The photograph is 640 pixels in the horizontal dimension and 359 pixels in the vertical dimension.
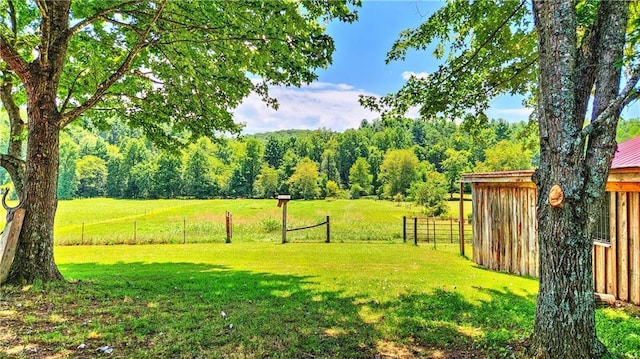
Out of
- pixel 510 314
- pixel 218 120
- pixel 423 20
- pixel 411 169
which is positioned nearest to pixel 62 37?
pixel 218 120

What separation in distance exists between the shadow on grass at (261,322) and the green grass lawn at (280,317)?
14mm

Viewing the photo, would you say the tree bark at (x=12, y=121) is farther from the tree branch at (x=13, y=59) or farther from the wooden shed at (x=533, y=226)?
the wooden shed at (x=533, y=226)

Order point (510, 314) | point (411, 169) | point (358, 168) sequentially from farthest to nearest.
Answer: point (358, 168), point (411, 169), point (510, 314)

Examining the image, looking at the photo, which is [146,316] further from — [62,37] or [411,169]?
[411,169]

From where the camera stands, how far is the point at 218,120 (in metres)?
8.44

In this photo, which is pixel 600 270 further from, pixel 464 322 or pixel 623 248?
pixel 464 322

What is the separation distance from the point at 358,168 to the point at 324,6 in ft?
213

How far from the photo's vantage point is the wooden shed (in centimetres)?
550

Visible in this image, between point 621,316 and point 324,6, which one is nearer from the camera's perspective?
point 621,316

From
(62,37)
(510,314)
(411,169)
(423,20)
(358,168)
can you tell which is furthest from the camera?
(358,168)

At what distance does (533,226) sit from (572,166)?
6.36m

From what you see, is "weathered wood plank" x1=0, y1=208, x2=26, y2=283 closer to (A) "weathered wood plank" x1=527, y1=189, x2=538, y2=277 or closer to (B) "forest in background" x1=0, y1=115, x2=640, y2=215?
(A) "weathered wood plank" x1=527, y1=189, x2=538, y2=277

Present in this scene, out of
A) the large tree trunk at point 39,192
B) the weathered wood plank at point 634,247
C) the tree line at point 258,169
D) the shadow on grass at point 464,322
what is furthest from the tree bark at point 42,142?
the tree line at point 258,169

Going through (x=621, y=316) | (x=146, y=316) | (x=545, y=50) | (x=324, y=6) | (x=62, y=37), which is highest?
(x=324, y=6)
